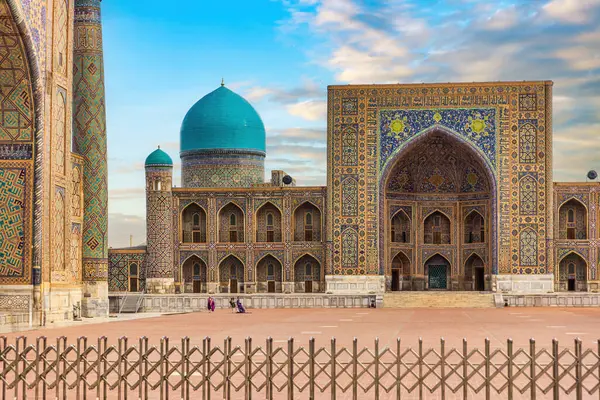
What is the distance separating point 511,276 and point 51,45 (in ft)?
67.8

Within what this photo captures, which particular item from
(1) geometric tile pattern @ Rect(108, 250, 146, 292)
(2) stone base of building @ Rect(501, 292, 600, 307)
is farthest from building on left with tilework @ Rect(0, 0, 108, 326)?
Answer: (2) stone base of building @ Rect(501, 292, 600, 307)

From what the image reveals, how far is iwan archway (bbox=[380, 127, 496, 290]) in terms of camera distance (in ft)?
123

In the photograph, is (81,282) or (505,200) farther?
(505,200)

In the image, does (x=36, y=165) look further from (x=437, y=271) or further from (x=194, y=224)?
(x=437, y=271)

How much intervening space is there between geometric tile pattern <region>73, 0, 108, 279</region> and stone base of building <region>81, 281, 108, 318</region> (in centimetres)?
27

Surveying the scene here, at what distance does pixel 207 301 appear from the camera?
30828mm

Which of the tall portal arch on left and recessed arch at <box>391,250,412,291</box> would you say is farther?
recessed arch at <box>391,250,412,291</box>

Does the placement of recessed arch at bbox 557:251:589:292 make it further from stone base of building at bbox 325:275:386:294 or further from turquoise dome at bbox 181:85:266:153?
turquoise dome at bbox 181:85:266:153

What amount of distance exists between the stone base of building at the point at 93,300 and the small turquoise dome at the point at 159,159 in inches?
499

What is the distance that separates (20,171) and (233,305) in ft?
41.0

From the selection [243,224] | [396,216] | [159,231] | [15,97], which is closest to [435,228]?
[396,216]

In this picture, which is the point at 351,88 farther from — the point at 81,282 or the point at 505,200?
the point at 81,282

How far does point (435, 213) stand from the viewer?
126 feet

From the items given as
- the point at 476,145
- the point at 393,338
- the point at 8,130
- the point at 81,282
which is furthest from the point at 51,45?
the point at 476,145
